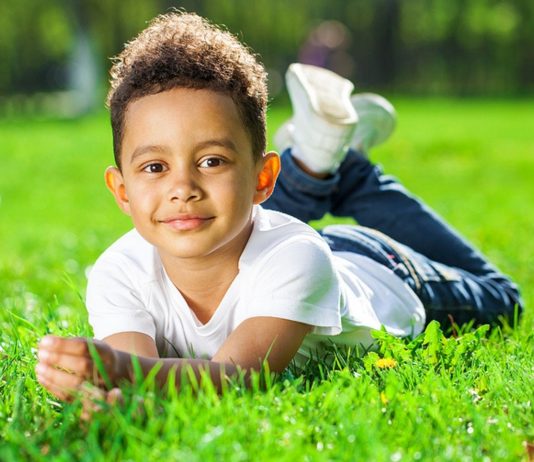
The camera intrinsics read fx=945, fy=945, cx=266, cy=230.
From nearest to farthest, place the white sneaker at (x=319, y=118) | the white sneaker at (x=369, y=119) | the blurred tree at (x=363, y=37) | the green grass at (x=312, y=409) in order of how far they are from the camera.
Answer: the green grass at (x=312, y=409), the white sneaker at (x=319, y=118), the white sneaker at (x=369, y=119), the blurred tree at (x=363, y=37)

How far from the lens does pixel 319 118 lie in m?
3.77

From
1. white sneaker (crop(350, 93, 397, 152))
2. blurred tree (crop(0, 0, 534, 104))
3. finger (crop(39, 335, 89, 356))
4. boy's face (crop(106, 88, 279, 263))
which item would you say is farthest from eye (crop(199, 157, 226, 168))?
blurred tree (crop(0, 0, 534, 104))

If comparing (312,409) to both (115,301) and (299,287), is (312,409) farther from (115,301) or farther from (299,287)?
(115,301)

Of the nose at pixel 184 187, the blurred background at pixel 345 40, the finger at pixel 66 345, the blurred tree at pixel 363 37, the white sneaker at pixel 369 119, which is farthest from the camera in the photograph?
the blurred tree at pixel 363 37

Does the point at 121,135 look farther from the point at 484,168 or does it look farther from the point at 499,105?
the point at 499,105

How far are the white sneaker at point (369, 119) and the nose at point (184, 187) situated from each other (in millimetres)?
1904

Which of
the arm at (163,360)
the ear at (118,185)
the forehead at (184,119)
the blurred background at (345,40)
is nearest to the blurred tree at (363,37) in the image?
the blurred background at (345,40)

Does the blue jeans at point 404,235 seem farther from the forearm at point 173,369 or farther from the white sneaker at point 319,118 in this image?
the forearm at point 173,369

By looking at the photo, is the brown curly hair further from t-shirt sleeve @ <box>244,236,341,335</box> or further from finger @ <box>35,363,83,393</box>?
finger @ <box>35,363,83,393</box>

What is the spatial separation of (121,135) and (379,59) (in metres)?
36.3

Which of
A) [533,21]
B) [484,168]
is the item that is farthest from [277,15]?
[484,168]

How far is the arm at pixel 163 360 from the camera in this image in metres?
2.26

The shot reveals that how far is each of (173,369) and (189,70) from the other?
0.84 meters

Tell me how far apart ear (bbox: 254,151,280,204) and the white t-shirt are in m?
0.09
